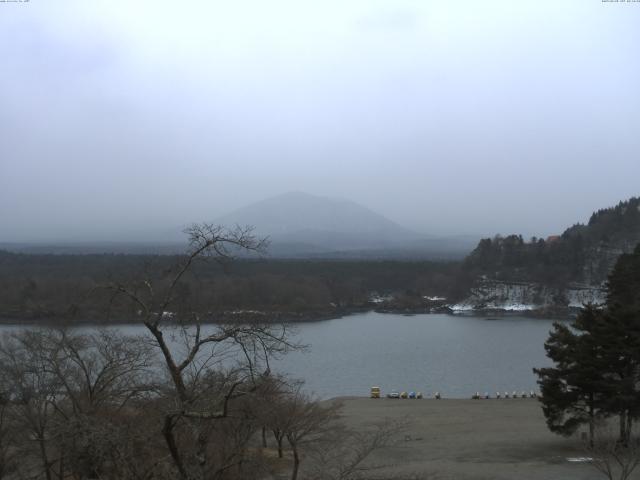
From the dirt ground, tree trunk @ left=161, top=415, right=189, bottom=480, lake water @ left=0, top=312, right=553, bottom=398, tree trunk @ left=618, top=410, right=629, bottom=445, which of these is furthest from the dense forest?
tree trunk @ left=161, top=415, right=189, bottom=480

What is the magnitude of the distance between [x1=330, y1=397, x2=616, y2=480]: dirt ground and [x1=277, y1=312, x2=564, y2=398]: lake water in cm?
246

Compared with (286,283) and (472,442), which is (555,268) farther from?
(472,442)

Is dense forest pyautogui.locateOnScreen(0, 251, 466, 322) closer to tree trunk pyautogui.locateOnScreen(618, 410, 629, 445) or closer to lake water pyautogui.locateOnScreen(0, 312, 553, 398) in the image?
lake water pyautogui.locateOnScreen(0, 312, 553, 398)

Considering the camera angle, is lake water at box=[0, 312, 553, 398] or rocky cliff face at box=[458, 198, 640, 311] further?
rocky cliff face at box=[458, 198, 640, 311]

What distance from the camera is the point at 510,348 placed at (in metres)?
27.7

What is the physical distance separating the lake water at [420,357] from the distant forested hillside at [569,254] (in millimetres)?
12670

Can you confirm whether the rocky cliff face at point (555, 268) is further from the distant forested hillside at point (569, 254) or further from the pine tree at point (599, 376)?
the pine tree at point (599, 376)

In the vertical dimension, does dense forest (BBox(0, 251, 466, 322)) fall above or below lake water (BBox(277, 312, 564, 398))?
above

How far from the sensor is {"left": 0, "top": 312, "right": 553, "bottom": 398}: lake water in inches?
779

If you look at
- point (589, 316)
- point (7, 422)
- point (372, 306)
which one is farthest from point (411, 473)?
point (372, 306)

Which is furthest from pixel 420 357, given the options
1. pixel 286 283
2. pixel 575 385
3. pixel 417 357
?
pixel 286 283

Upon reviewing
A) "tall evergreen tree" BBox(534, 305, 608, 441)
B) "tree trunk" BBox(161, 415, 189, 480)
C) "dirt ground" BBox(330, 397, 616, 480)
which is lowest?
"dirt ground" BBox(330, 397, 616, 480)

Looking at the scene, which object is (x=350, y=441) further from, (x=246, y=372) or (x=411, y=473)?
(x=246, y=372)

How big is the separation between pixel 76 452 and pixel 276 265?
51304 mm
